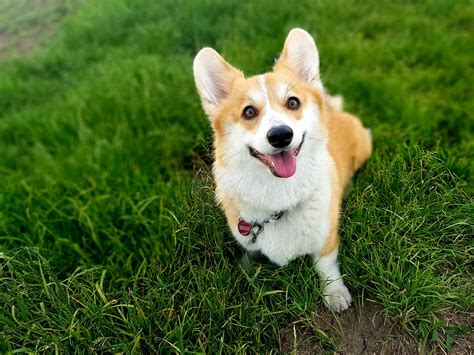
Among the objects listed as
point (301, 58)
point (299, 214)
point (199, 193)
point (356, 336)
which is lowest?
point (356, 336)

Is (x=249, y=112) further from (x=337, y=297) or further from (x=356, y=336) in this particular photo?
(x=356, y=336)

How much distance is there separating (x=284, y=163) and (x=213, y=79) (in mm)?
654

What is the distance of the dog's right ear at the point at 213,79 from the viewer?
6.37 ft

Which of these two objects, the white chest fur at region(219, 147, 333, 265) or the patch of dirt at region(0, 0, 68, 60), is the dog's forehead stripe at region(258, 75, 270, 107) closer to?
the white chest fur at region(219, 147, 333, 265)

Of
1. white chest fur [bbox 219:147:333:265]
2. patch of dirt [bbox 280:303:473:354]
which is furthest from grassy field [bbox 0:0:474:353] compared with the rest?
white chest fur [bbox 219:147:333:265]

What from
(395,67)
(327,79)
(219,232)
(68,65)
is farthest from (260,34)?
(219,232)

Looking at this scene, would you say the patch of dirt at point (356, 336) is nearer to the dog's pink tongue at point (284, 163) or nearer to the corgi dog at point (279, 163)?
the corgi dog at point (279, 163)

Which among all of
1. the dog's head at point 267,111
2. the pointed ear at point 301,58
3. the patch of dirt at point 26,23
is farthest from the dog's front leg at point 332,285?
the patch of dirt at point 26,23

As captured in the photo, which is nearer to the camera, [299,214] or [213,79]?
[299,214]

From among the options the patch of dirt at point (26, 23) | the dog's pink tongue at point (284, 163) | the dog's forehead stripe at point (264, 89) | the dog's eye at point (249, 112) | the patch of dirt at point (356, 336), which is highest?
the dog's forehead stripe at point (264, 89)

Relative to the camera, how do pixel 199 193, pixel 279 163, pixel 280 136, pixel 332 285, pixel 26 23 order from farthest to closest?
1. pixel 26 23
2. pixel 199 193
3. pixel 332 285
4. pixel 279 163
5. pixel 280 136

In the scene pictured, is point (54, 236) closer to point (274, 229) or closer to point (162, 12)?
point (274, 229)

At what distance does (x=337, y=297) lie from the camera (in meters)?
1.92

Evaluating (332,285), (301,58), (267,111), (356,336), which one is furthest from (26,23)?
(356,336)
